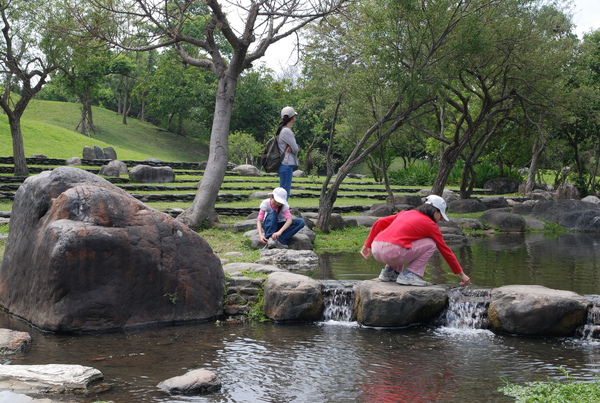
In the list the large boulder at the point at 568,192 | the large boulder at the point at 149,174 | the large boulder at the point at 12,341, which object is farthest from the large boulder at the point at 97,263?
the large boulder at the point at 568,192

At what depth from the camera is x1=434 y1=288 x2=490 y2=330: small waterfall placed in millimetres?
7836

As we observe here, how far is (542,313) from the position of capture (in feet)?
24.0

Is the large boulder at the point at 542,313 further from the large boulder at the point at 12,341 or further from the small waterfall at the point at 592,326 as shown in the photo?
the large boulder at the point at 12,341

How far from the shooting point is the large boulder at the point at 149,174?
25.0 metres

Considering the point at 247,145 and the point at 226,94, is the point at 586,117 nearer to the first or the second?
the point at 226,94

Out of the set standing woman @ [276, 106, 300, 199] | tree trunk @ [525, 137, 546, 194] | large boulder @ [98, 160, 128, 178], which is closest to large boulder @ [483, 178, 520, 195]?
tree trunk @ [525, 137, 546, 194]

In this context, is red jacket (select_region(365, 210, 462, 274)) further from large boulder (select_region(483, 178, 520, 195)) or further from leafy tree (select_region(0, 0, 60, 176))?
large boulder (select_region(483, 178, 520, 195))

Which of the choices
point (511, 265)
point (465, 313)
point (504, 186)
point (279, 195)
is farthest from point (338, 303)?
point (504, 186)

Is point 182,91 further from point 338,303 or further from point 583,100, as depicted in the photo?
point 338,303

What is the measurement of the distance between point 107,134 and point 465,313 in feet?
150

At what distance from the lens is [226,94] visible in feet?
48.3

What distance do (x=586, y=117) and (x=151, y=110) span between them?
123 feet

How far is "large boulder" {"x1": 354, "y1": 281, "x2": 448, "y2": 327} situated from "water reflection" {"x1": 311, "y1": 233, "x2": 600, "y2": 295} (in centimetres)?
168

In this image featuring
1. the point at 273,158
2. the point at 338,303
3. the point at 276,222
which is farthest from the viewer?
the point at 273,158
